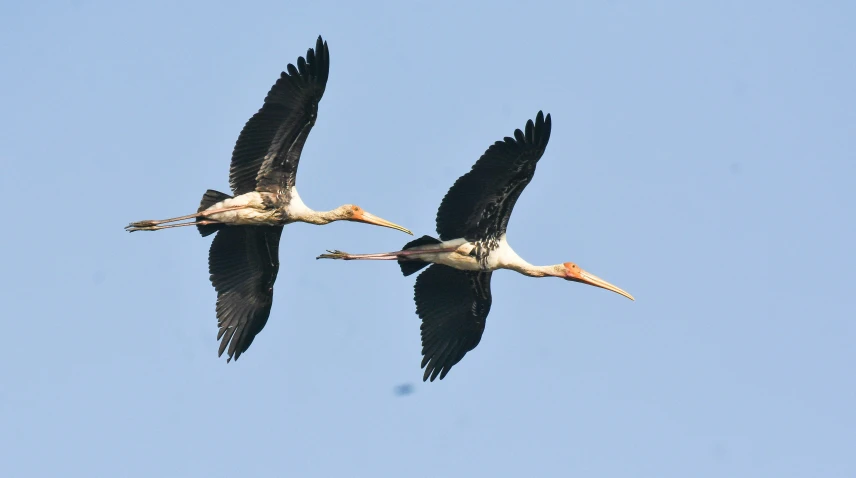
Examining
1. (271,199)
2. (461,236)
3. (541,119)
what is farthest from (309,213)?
(541,119)

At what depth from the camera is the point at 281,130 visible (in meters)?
29.6

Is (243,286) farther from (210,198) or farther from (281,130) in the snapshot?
(281,130)

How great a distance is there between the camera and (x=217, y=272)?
31000 mm

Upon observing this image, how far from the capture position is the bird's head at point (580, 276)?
30.8 m

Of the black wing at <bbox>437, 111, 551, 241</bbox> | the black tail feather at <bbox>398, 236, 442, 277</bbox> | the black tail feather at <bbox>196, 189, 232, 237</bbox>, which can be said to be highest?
the black tail feather at <bbox>196, 189, 232, 237</bbox>

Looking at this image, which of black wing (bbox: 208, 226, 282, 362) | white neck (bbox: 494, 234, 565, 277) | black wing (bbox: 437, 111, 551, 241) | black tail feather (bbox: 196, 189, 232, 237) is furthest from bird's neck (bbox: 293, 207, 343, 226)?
white neck (bbox: 494, 234, 565, 277)

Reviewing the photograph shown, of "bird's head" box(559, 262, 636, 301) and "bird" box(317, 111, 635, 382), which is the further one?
"bird's head" box(559, 262, 636, 301)

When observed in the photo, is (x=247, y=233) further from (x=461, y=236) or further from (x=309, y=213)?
(x=461, y=236)

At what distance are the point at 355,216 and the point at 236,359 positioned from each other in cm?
327

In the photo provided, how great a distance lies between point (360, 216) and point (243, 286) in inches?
94.6

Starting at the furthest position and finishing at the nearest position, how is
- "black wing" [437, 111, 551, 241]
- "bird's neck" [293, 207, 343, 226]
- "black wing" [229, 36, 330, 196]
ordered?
"bird's neck" [293, 207, 343, 226]
"black wing" [229, 36, 330, 196]
"black wing" [437, 111, 551, 241]

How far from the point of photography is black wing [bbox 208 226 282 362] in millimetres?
30953

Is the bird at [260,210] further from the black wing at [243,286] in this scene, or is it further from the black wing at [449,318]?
the black wing at [449,318]

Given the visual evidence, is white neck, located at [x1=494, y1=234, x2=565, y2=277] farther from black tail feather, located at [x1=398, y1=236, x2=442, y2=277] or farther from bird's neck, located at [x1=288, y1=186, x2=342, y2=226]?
bird's neck, located at [x1=288, y1=186, x2=342, y2=226]
